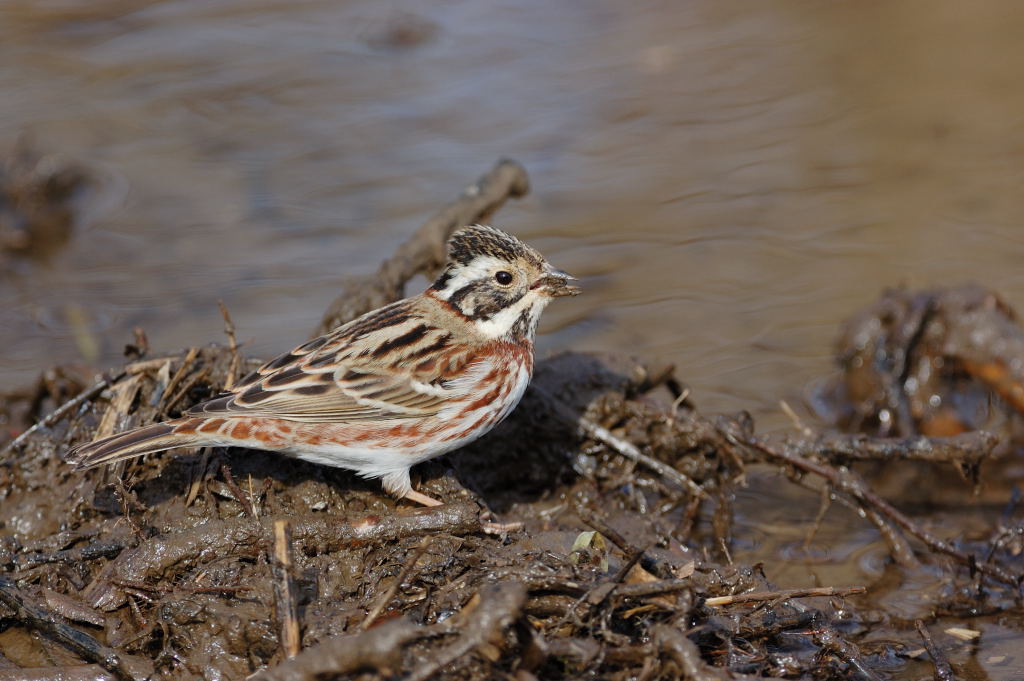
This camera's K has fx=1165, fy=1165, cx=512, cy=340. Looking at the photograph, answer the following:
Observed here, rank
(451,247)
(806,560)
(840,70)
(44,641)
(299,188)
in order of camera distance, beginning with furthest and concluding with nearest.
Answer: (840,70) < (299,188) < (806,560) < (451,247) < (44,641)

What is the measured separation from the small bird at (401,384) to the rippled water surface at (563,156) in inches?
98.4

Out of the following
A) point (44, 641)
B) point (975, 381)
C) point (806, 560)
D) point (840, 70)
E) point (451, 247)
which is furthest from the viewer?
point (840, 70)

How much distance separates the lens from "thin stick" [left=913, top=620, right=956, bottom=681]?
5602 mm

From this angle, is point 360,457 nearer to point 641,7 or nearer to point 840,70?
point 840,70


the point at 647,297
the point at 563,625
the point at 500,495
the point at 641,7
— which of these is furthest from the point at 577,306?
the point at 641,7

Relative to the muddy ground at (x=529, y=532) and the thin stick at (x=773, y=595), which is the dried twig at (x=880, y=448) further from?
the thin stick at (x=773, y=595)

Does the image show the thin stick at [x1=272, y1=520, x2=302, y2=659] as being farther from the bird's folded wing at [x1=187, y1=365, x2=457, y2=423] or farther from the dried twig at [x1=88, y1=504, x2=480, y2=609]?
the bird's folded wing at [x1=187, y1=365, x2=457, y2=423]

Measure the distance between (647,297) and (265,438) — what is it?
Answer: 15.5ft

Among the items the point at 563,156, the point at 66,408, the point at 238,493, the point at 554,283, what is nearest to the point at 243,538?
the point at 238,493

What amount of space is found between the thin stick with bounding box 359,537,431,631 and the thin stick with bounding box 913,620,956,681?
2433mm

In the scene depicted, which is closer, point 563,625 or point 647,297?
point 563,625

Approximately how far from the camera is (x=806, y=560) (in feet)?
22.5

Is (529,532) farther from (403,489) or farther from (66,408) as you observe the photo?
(66,408)

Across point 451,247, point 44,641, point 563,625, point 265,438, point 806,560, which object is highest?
point 451,247
